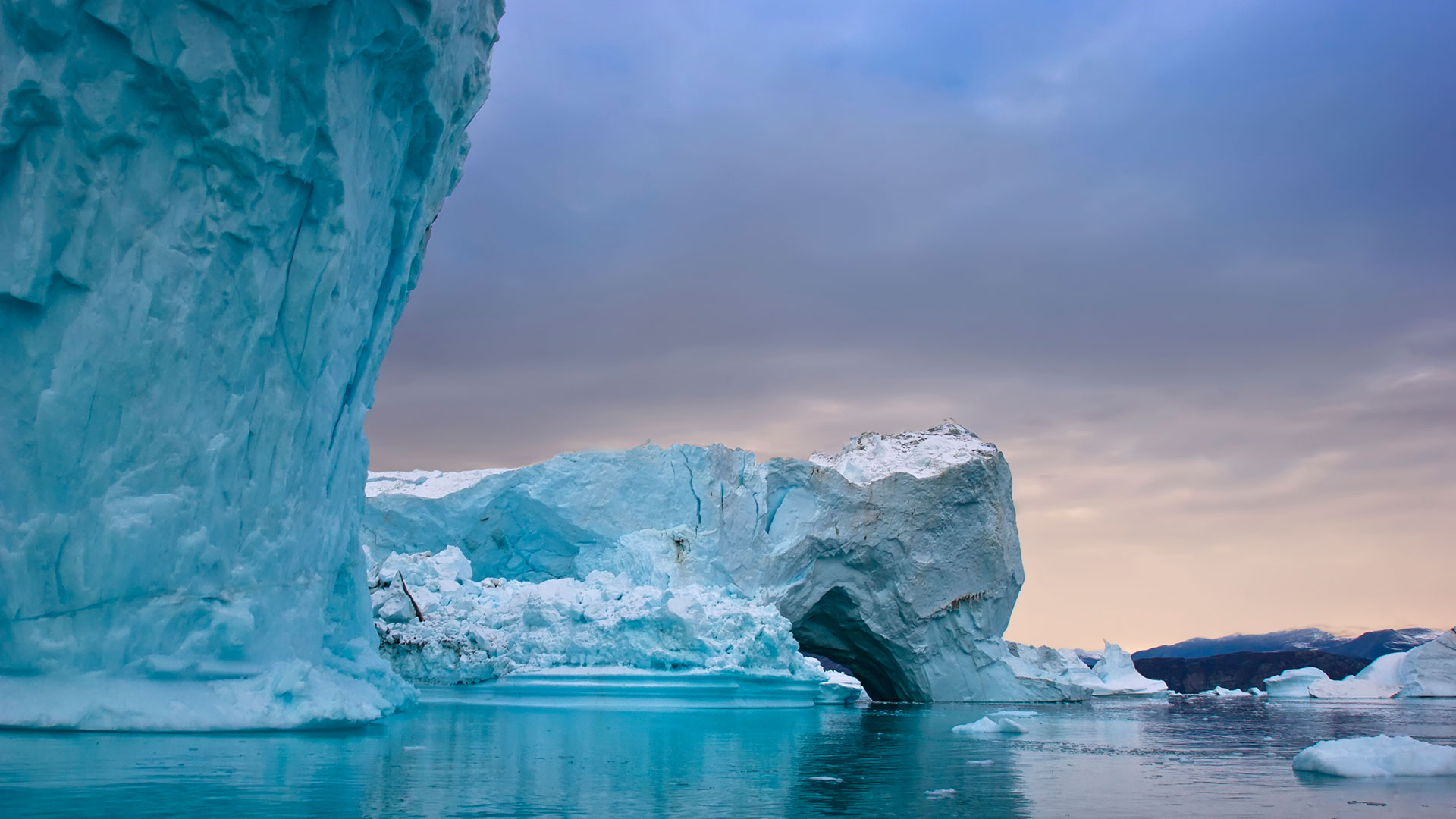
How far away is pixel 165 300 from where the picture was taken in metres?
6.86

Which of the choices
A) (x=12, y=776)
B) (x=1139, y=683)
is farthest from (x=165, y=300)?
(x=1139, y=683)

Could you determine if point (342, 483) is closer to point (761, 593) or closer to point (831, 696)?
A: point (761, 593)

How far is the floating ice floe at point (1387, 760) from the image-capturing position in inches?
232

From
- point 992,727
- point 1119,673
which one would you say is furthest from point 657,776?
point 1119,673

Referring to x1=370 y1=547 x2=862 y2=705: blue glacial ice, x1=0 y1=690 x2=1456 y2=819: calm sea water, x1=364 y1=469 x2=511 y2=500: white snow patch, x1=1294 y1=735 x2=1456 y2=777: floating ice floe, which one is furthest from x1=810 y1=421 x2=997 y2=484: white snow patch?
x1=1294 y1=735 x2=1456 y2=777: floating ice floe

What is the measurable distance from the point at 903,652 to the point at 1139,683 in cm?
1088

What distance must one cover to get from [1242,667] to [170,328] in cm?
4556

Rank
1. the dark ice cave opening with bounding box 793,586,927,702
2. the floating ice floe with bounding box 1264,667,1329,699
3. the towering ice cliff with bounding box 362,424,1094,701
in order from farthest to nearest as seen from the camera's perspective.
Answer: the floating ice floe with bounding box 1264,667,1329,699 < the dark ice cave opening with bounding box 793,586,927,702 < the towering ice cliff with bounding box 362,424,1094,701

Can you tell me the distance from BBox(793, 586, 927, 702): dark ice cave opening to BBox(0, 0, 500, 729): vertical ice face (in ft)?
40.5

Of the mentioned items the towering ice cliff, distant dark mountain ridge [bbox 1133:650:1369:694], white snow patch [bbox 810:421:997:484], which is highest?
white snow patch [bbox 810:421:997:484]

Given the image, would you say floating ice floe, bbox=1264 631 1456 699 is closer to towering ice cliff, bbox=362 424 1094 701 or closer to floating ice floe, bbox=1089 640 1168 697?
floating ice floe, bbox=1089 640 1168 697

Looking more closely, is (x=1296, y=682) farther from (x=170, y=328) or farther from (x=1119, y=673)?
(x=170, y=328)

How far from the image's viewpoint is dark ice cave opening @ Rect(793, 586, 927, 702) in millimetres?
19266

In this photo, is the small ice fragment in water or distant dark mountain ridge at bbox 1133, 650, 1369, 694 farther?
distant dark mountain ridge at bbox 1133, 650, 1369, 694
